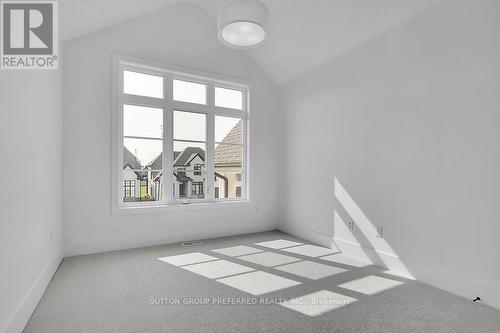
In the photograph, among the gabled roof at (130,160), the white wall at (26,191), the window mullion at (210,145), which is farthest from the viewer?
the window mullion at (210,145)

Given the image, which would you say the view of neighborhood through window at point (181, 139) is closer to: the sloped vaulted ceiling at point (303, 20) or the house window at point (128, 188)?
the house window at point (128, 188)

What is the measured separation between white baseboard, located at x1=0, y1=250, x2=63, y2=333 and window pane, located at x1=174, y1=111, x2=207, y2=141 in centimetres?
233

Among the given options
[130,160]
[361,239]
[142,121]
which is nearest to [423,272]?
[361,239]

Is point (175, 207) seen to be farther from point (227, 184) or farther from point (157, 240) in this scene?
point (227, 184)

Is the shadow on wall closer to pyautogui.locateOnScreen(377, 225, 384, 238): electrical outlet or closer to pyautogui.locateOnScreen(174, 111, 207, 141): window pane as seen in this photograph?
pyautogui.locateOnScreen(377, 225, 384, 238): electrical outlet

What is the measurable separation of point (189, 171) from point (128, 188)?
3.06ft

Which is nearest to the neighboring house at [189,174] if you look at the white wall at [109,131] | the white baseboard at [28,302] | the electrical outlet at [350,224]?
the white wall at [109,131]

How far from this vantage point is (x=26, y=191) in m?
2.07

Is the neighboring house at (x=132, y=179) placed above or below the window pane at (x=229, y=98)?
below

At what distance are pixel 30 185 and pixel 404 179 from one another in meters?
3.48

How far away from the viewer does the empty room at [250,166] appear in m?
2.14

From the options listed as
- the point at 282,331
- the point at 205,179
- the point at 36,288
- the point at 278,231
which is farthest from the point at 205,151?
the point at 282,331

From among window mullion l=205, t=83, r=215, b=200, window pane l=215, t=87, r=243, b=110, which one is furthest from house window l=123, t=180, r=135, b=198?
window pane l=215, t=87, r=243, b=110

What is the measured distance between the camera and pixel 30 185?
2.17 m
